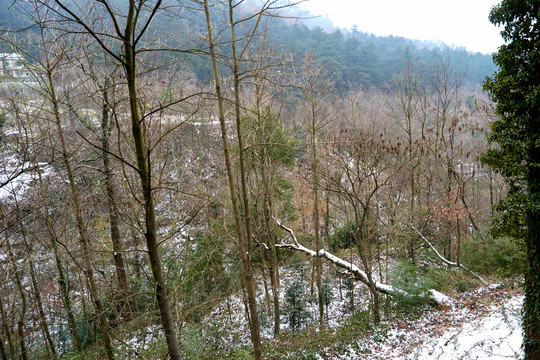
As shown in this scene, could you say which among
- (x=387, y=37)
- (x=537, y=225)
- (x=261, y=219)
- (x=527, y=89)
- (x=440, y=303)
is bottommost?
(x=440, y=303)

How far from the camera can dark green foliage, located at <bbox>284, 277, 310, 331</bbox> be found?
10.0 m

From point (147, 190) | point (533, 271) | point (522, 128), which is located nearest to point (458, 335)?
point (533, 271)

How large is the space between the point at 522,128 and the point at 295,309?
26.9 feet

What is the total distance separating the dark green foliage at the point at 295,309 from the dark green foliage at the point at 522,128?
6299 millimetres

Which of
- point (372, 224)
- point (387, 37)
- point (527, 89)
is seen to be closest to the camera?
point (527, 89)

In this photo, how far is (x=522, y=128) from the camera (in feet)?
15.4

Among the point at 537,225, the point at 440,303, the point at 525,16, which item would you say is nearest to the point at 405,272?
the point at 440,303

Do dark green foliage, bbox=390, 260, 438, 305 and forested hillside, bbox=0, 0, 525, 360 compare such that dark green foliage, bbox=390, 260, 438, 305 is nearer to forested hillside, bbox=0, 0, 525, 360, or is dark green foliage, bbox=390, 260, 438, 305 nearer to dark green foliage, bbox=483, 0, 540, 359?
forested hillside, bbox=0, 0, 525, 360

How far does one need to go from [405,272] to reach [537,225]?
4.86 m

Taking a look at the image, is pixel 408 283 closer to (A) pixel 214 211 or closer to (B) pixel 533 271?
(B) pixel 533 271

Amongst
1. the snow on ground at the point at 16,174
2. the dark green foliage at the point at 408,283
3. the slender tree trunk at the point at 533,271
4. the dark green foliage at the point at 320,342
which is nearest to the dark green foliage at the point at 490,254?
the dark green foliage at the point at 408,283

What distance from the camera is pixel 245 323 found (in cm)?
1086

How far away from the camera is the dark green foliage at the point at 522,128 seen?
4.49 m

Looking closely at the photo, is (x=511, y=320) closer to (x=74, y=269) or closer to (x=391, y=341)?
(x=391, y=341)
